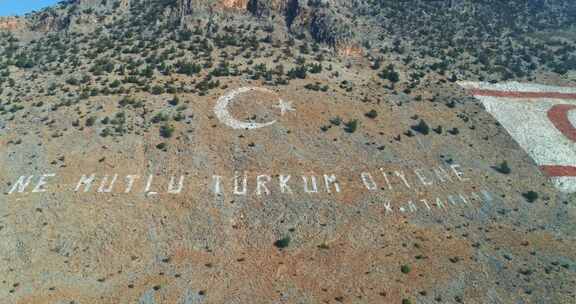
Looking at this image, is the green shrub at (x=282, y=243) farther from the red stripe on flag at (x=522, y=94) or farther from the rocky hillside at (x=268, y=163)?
the red stripe on flag at (x=522, y=94)

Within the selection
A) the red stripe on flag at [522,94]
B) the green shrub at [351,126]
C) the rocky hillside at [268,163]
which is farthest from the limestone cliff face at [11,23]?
the red stripe on flag at [522,94]

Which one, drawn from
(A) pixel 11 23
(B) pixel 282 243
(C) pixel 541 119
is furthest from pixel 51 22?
(C) pixel 541 119

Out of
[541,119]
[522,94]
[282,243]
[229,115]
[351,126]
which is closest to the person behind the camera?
[282,243]

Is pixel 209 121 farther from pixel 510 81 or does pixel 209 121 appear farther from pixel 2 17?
pixel 2 17

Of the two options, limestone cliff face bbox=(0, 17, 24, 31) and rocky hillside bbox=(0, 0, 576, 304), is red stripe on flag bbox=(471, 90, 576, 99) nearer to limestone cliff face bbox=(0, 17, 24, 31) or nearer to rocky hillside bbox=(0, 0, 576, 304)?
rocky hillside bbox=(0, 0, 576, 304)

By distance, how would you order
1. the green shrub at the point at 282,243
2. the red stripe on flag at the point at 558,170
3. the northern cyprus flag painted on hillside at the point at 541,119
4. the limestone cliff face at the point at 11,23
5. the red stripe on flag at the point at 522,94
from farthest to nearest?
the limestone cliff face at the point at 11,23, the red stripe on flag at the point at 522,94, the northern cyprus flag painted on hillside at the point at 541,119, the red stripe on flag at the point at 558,170, the green shrub at the point at 282,243

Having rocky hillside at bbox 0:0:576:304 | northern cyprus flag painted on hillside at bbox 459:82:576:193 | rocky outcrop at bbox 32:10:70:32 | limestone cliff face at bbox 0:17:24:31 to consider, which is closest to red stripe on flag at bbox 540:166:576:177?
northern cyprus flag painted on hillside at bbox 459:82:576:193

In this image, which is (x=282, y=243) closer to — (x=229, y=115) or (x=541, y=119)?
(x=229, y=115)

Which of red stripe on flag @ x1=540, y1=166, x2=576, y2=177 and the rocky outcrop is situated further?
the rocky outcrop
